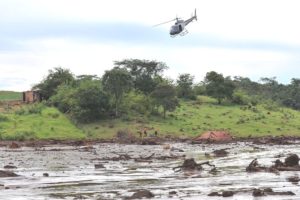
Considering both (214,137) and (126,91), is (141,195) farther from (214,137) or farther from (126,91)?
(126,91)

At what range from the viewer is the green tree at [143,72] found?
11425 centimetres

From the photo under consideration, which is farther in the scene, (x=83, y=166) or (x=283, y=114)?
(x=283, y=114)

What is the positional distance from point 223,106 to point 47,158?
68.7 m

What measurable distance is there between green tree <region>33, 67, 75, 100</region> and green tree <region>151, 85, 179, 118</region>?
62.8ft

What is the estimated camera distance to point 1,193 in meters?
27.9

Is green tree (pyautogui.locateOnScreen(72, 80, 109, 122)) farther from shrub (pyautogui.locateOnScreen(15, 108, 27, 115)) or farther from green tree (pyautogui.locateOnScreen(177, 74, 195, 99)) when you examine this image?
green tree (pyautogui.locateOnScreen(177, 74, 195, 99))

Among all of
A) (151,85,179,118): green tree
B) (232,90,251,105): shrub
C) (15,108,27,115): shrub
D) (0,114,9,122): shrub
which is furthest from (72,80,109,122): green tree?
(232,90,251,105): shrub

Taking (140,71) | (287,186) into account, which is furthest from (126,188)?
(140,71)

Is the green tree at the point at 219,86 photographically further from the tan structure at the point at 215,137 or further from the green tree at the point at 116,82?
the tan structure at the point at 215,137

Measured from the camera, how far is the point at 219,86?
120688 mm

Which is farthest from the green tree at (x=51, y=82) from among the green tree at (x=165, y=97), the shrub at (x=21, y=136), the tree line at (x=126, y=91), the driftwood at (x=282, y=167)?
the driftwood at (x=282, y=167)

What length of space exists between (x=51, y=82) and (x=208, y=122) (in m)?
29.9

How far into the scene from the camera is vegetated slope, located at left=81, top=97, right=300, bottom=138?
92938mm

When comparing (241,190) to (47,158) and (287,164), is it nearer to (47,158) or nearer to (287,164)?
(287,164)
